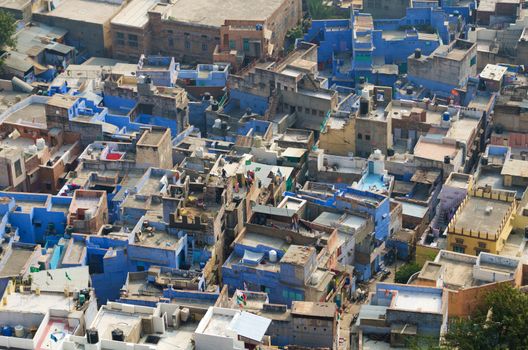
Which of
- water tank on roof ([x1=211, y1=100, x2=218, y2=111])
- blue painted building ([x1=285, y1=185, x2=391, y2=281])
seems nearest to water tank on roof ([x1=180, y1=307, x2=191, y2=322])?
blue painted building ([x1=285, y1=185, x2=391, y2=281])

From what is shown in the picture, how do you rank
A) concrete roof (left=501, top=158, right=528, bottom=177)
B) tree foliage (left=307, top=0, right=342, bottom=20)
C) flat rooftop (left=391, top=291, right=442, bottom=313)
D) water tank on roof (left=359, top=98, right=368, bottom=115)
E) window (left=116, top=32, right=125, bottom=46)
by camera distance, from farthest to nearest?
tree foliage (left=307, top=0, right=342, bottom=20), window (left=116, top=32, right=125, bottom=46), water tank on roof (left=359, top=98, right=368, bottom=115), concrete roof (left=501, top=158, right=528, bottom=177), flat rooftop (left=391, top=291, right=442, bottom=313)

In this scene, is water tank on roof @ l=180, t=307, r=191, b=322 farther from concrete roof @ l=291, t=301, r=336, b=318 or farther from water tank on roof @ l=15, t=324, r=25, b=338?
water tank on roof @ l=15, t=324, r=25, b=338

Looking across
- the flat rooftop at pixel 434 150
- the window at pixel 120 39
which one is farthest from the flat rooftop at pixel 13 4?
the flat rooftop at pixel 434 150

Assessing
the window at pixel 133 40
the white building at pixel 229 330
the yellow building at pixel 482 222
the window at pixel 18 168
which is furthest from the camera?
the window at pixel 133 40

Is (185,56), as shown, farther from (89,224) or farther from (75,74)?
(89,224)

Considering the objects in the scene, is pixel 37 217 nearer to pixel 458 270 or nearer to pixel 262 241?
pixel 262 241

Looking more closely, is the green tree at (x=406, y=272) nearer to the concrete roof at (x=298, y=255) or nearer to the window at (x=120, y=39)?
the concrete roof at (x=298, y=255)
